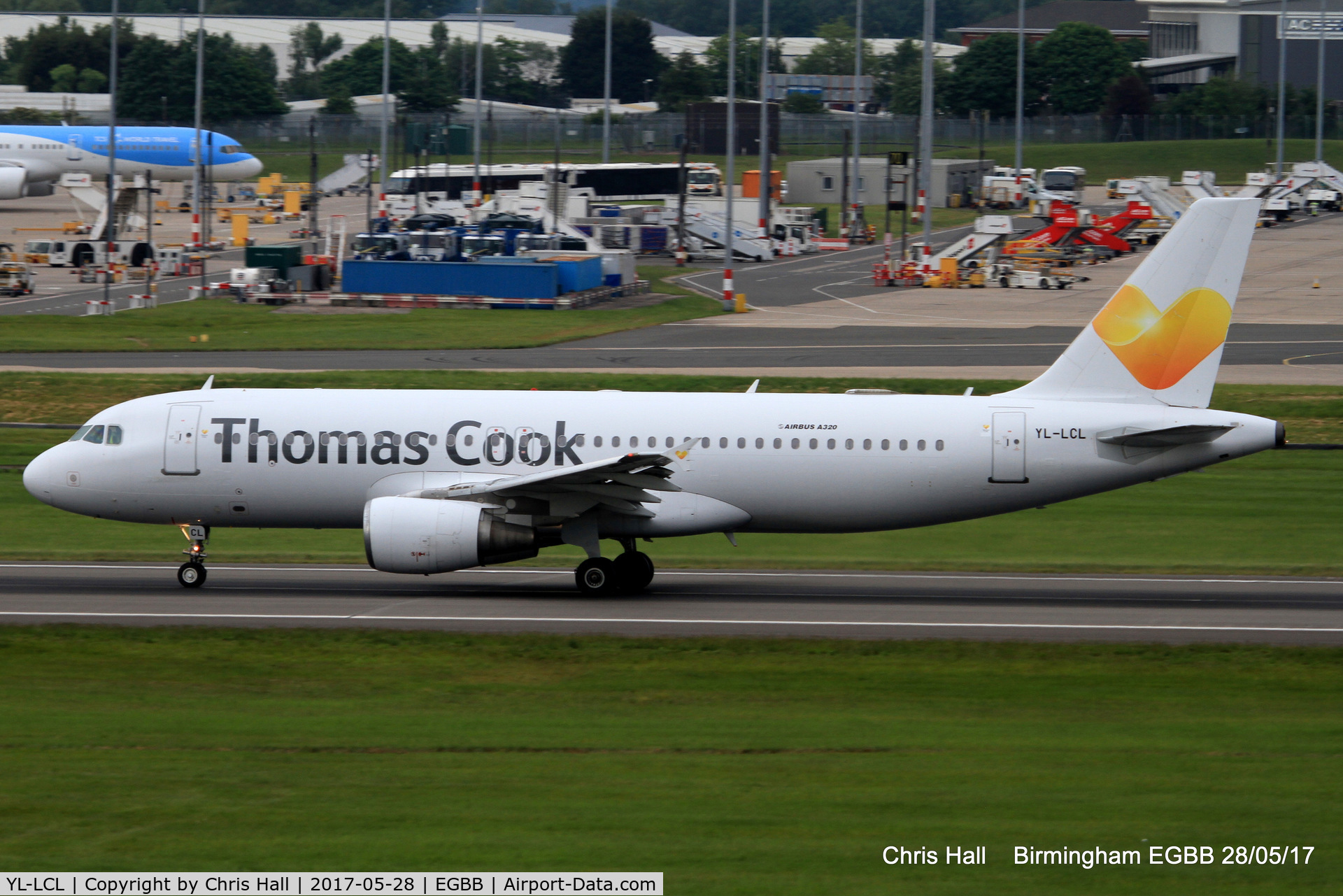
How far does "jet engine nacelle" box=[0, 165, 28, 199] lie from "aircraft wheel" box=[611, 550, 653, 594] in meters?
113

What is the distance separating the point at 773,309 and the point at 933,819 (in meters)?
65.8

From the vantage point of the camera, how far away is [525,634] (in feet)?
80.6

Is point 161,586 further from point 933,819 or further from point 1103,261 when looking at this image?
point 1103,261

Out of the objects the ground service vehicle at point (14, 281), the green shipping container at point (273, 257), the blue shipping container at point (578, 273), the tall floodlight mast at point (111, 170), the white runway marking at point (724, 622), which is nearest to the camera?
the white runway marking at point (724, 622)

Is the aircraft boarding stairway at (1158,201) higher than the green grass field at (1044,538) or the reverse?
higher

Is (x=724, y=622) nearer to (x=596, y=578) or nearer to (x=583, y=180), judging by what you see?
(x=596, y=578)

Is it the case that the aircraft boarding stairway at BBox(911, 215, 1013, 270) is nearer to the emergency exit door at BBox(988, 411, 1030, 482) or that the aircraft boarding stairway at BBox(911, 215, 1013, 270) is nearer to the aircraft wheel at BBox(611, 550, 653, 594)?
the emergency exit door at BBox(988, 411, 1030, 482)

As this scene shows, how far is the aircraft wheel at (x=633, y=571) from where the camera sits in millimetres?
28984

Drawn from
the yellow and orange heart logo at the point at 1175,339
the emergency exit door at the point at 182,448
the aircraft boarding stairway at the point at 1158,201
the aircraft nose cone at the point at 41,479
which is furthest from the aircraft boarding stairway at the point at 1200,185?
the aircraft nose cone at the point at 41,479

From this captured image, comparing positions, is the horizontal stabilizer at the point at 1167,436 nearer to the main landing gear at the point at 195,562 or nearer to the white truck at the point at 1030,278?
the main landing gear at the point at 195,562

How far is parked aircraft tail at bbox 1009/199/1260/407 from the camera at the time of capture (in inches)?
1129

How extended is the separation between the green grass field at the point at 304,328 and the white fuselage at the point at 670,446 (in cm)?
3408

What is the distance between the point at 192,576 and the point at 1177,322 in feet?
64.7
